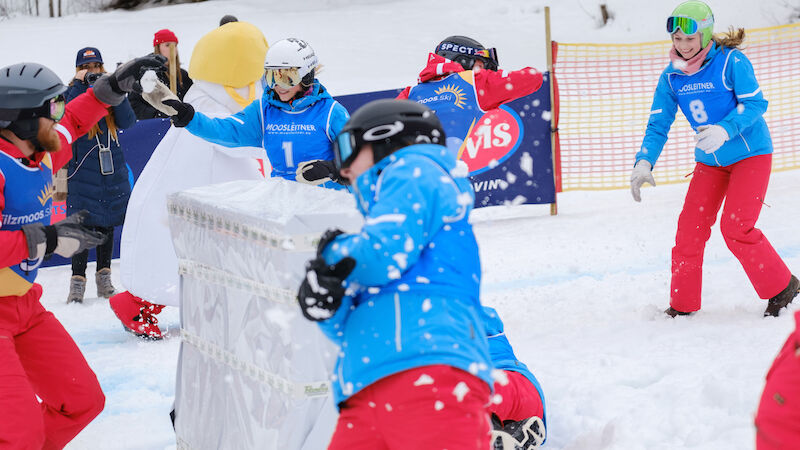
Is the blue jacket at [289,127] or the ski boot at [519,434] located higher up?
the blue jacket at [289,127]

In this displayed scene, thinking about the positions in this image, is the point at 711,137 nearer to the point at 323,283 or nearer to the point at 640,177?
the point at 640,177

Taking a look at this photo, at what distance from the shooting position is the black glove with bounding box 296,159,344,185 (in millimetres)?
4613

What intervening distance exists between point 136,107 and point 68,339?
258cm

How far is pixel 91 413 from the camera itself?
3.66m

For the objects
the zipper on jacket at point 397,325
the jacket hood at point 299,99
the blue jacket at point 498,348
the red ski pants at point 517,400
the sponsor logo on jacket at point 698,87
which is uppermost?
the jacket hood at point 299,99

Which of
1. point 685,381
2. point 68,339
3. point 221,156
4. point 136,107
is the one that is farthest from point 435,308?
point 136,107

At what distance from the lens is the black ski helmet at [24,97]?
3367 millimetres

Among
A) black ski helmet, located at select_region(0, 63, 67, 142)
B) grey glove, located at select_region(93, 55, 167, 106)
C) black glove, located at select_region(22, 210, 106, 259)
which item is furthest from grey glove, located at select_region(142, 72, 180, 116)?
black glove, located at select_region(22, 210, 106, 259)

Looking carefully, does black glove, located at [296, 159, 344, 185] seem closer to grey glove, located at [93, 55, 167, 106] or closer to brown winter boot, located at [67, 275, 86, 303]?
grey glove, located at [93, 55, 167, 106]

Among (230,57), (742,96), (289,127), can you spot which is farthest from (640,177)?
(230,57)

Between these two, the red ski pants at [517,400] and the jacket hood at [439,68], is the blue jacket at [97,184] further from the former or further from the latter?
the red ski pants at [517,400]

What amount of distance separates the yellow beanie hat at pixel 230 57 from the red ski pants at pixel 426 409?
11.8ft

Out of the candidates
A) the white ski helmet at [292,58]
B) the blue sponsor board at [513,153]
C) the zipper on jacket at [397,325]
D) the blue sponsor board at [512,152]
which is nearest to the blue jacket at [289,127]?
the white ski helmet at [292,58]

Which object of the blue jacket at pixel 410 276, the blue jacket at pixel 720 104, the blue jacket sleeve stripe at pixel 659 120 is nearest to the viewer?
the blue jacket at pixel 410 276
